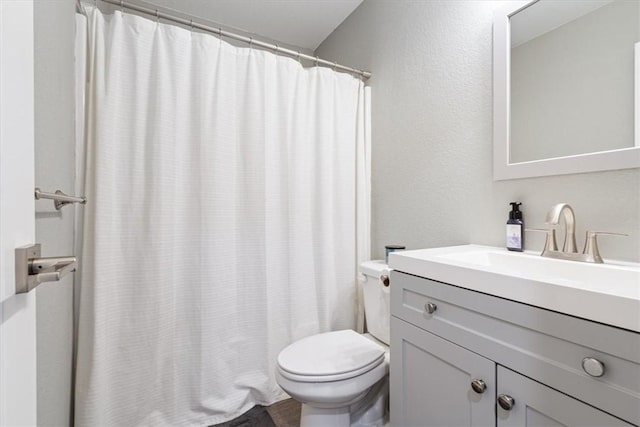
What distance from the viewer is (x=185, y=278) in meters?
1.42

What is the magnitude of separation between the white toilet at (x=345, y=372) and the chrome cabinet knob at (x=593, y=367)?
2.54 ft

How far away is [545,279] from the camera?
64cm

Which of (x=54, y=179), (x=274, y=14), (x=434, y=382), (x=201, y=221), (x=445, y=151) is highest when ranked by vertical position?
(x=274, y=14)

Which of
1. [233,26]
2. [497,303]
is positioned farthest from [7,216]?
[233,26]

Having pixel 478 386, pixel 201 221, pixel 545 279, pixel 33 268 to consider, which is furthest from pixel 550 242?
pixel 201 221

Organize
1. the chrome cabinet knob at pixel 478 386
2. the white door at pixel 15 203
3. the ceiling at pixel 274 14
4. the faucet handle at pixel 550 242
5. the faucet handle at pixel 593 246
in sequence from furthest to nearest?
the ceiling at pixel 274 14 → the faucet handle at pixel 550 242 → the faucet handle at pixel 593 246 → the chrome cabinet knob at pixel 478 386 → the white door at pixel 15 203

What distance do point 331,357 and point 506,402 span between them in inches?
28.3

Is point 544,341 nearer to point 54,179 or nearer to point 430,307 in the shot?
point 430,307

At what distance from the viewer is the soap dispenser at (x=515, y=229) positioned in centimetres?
108

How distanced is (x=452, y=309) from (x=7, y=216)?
3.10ft

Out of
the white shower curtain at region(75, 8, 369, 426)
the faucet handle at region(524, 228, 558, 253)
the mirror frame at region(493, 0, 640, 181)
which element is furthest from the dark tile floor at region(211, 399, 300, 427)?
the mirror frame at region(493, 0, 640, 181)

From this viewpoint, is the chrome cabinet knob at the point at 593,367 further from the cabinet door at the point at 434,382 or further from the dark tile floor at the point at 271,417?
the dark tile floor at the point at 271,417

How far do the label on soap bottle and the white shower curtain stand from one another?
878 millimetres

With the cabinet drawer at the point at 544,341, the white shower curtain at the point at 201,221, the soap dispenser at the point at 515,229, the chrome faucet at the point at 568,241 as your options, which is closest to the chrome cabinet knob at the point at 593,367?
the cabinet drawer at the point at 544,341
